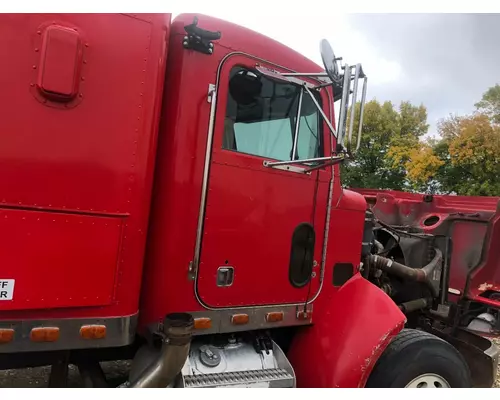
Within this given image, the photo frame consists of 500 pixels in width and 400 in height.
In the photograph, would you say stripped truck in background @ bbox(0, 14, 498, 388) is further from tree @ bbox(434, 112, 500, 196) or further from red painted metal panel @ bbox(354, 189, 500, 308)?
tree @ bbox(434, 112, 500, 196)

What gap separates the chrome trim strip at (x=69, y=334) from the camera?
1.82 metres

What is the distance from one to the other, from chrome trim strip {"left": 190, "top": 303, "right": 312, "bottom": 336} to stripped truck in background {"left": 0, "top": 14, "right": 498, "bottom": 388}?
0.4 inches

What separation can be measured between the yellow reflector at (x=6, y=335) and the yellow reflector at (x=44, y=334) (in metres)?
0.08

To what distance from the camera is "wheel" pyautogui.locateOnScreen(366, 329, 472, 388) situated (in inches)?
106

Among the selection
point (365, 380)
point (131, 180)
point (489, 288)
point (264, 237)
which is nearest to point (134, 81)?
point (131, 180)

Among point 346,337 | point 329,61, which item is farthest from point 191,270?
point 329,61

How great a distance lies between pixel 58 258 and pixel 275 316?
1.40 metres

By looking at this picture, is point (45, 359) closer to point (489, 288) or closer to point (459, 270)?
point (459, 270)

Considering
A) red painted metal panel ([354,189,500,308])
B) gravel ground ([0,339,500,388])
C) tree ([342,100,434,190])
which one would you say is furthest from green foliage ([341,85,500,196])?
gravel ground ([0,339,500,388])

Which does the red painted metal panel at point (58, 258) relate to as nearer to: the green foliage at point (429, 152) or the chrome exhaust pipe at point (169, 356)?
the chrome exhaust pipe at point (169, 356)

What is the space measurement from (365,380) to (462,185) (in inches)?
918

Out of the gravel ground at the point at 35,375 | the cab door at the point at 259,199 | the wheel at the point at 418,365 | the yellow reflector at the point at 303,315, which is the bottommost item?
the gravel ground at the point at 35,375

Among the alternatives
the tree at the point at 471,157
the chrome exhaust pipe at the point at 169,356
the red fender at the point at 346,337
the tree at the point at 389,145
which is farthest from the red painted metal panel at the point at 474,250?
the tree at the point at 389,145

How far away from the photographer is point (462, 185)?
74.9 ft
